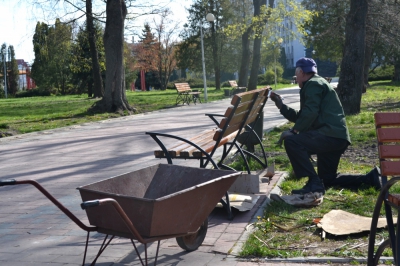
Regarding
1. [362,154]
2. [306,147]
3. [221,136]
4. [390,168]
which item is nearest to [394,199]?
[390,168]

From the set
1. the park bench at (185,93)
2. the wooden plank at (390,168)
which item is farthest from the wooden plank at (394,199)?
the park bench at (185,93)

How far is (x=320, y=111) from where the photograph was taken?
22.7ft

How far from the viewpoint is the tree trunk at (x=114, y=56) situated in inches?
885

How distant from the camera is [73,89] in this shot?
200 feet

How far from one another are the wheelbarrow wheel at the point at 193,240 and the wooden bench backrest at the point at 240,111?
162cm

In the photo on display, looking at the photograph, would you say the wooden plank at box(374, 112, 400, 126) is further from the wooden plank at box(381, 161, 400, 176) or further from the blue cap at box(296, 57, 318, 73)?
the blue cap at box(296, 57, 318, 73)

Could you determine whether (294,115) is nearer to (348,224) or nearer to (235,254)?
(348,224)

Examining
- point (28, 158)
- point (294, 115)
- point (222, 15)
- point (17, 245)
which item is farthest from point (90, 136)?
point (222, 15)

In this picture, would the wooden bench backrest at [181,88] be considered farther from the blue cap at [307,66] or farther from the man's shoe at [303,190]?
the man's shoe at [303,190]

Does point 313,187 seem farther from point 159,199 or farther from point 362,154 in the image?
point 362,154

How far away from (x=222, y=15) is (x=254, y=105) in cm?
4741

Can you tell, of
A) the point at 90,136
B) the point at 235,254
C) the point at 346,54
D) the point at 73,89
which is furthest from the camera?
the point at 73,89

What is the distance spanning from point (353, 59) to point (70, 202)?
1191 cm

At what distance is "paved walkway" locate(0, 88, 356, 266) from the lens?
511 centimetres
